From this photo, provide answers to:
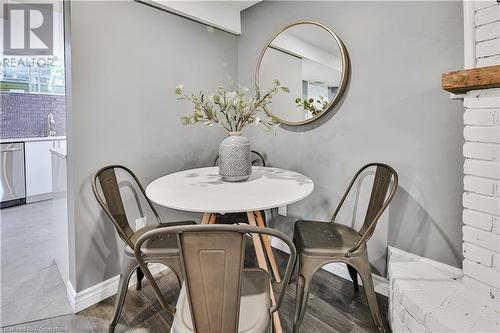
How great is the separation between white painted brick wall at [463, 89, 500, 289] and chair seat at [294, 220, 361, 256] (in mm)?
532

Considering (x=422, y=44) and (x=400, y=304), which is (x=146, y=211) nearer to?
(x=400, y=304)

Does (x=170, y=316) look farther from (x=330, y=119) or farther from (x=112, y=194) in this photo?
(x=330, y=119)

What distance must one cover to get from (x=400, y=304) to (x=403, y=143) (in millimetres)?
939

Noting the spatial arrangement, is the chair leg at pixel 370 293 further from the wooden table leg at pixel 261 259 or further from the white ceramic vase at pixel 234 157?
the white ceramic vase at pixel 234 157

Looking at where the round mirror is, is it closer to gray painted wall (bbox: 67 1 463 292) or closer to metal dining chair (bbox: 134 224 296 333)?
gray painted wall (bbox: 67 1 463 292)

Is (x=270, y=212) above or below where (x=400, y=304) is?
above

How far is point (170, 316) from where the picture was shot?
1.54 meters

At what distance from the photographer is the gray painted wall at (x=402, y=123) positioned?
56.9 inches

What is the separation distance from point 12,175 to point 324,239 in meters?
4.39

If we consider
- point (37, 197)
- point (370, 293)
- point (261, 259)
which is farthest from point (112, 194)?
point (37, 197)

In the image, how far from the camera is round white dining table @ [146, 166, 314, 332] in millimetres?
1186

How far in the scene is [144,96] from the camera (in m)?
1.94

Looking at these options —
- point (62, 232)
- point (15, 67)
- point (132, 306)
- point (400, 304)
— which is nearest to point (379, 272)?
point (400, 304)

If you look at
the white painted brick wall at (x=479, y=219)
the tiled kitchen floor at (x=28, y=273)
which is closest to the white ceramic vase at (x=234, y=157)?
the white painted brick wall at (x=479, y=219)
